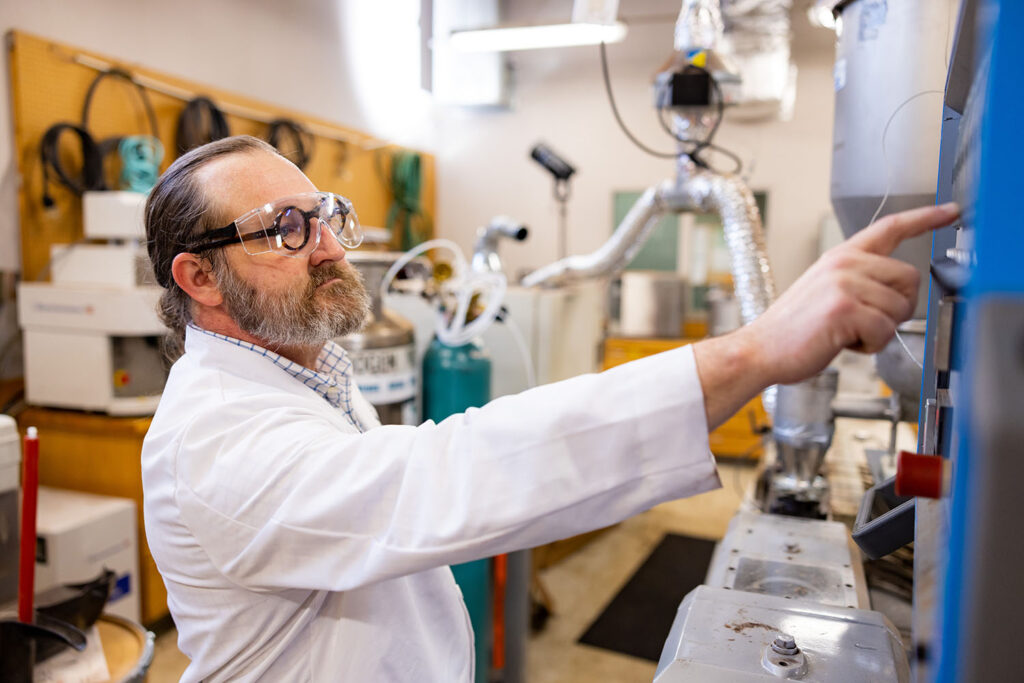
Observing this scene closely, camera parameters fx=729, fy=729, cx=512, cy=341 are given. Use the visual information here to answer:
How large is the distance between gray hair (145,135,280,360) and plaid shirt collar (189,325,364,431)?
0.37 feet

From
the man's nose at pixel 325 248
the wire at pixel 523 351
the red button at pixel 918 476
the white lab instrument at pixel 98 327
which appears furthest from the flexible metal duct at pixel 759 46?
the red button at pixel 918 476

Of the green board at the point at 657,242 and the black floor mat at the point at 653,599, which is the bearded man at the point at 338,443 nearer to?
the black floor mat at the point at 653,599

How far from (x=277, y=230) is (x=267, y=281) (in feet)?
0.23

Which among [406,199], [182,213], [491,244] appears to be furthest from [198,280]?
[406,199]

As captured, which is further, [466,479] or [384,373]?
[384,373]

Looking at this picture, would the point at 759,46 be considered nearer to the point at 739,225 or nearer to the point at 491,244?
the point at 491,244

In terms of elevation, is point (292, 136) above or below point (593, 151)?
below

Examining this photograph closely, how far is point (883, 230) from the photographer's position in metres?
0.53

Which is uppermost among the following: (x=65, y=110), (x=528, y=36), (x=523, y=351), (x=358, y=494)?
(x=528, y=36)

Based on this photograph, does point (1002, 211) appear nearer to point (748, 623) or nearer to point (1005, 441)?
point (1005, 441)

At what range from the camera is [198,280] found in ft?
3.27

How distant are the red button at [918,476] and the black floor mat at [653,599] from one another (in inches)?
74.9

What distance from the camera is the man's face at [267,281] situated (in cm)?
96

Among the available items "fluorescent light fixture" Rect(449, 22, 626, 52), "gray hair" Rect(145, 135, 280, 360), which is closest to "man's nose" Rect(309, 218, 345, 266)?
"gray hair" Rect(145, 135, 280, 360)
